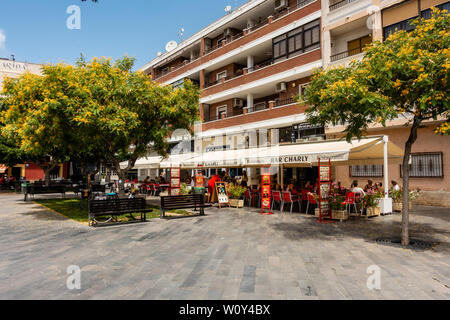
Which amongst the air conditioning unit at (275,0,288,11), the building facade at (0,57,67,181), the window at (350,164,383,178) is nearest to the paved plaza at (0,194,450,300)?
the window at (350,164,383,178)

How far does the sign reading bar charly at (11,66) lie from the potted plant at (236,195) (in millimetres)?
52755

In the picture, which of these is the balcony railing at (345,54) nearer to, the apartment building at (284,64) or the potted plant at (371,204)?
the apartment building at (284,64)

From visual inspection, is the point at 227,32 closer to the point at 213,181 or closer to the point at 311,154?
the point at 213,181

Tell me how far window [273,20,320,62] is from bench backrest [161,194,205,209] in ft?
44.0

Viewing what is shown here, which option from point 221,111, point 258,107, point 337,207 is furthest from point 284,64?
point 337,207

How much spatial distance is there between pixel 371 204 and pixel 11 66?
5992cm

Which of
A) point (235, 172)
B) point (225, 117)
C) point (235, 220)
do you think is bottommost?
point (235, 220)

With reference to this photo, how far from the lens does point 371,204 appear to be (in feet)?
36.3

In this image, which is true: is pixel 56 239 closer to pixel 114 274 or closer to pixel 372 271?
pixel 114 274

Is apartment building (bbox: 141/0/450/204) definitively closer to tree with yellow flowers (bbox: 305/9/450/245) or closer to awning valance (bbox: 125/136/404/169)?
awning valance (bbox: 125/136/404/169)

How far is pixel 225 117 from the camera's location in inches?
981

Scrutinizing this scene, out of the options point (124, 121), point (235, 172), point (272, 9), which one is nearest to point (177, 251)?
point (124, 121)

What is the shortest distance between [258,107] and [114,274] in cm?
2056

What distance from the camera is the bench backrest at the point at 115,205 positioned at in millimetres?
9211
